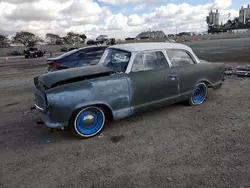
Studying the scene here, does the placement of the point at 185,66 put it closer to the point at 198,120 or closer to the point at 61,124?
the point at 198,120

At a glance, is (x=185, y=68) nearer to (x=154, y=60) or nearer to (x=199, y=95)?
(x=154, y=60)

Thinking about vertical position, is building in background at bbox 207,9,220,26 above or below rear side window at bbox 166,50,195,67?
above

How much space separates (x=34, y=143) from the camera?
367cm

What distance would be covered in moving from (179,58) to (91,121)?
2541 millimetres

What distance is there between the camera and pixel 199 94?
5.28 meters

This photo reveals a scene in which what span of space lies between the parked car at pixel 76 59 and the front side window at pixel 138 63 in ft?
10.4

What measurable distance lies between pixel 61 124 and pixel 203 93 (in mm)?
3698

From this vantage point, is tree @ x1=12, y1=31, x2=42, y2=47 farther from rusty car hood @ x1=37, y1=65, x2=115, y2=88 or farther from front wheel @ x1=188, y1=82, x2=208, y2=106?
front wheel @ x1=188, y1=82, x2=208, y2=106

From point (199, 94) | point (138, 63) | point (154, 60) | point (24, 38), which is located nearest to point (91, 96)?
point (138, 63)

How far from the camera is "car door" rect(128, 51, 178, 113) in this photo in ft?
13.2

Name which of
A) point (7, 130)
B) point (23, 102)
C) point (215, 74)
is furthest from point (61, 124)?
point (215, 74)

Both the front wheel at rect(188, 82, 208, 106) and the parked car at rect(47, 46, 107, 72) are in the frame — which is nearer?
the front wheel at rect(188, 82, 208, 106)

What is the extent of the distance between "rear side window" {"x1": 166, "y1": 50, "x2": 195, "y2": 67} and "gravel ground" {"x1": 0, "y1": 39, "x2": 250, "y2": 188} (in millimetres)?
1138

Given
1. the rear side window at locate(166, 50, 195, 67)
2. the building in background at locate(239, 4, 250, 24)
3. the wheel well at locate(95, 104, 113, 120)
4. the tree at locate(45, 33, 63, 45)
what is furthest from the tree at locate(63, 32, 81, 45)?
the building in background at locate(239, 4, 250, 24)
